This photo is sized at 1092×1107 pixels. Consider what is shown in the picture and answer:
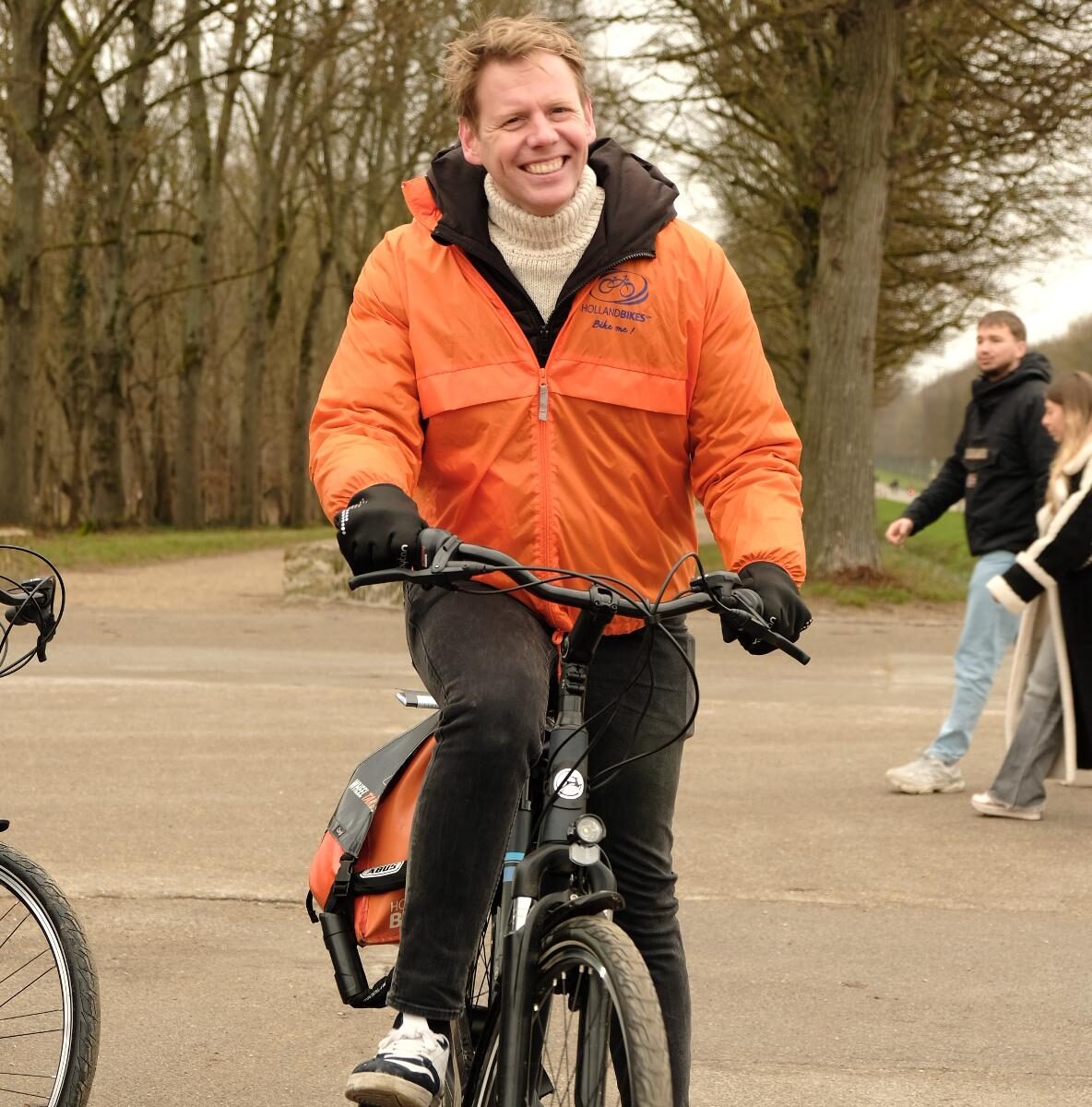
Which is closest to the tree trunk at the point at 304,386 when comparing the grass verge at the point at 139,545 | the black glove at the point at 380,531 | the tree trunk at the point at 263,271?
the tree trunk at the point at 263,271

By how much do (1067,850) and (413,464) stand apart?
4.54 meters

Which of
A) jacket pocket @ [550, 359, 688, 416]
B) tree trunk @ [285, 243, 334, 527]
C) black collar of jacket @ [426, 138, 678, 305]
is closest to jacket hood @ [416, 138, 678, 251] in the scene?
black collar of jacket @ [426, 138, 678, 305]

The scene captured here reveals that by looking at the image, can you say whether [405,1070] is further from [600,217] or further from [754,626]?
[600,217]

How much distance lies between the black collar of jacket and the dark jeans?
622mm

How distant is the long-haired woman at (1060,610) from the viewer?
287 inches

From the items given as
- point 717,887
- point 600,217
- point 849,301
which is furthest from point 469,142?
point 849,301

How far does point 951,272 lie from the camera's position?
2764 cm

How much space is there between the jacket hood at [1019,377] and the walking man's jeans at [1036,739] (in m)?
1.21

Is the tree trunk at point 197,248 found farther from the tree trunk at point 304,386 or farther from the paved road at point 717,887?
the paved road at point 717,887

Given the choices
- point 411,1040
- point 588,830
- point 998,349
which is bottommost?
point 411,1040

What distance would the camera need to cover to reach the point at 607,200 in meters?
3.27

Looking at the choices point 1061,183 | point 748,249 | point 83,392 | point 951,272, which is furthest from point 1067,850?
point 83,392

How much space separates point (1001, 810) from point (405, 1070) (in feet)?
16.8

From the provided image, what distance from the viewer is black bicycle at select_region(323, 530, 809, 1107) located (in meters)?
2.51
